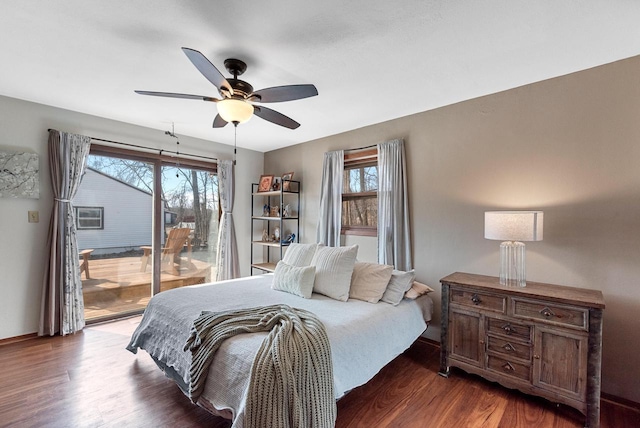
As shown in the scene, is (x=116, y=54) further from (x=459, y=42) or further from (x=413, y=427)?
(x=413, y=427)

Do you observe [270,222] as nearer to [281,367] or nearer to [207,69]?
[207,69]

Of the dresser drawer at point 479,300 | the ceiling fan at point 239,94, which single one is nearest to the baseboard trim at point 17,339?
the ceiling fan at point 239,94

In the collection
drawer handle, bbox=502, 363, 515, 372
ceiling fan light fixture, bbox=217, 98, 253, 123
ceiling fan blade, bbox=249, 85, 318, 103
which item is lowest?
drawer handle, bbox=502, 363, 515, 372

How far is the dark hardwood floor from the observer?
72.1 inches

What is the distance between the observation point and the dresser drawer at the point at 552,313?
1842 millimetres

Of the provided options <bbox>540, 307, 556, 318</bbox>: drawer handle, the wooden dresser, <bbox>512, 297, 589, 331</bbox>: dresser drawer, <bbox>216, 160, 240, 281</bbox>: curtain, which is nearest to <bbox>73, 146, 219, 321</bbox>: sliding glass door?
<bbox>216, 160, 240, 281</bbox>: curtain

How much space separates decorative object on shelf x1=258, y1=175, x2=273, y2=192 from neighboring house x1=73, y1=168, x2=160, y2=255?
154cm

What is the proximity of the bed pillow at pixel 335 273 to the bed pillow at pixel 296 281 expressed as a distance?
0.08m

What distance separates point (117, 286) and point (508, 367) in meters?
4.24

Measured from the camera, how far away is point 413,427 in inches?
70.3

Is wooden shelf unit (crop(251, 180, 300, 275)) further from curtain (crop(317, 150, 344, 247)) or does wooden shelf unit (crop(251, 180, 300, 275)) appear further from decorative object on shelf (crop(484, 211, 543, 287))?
decorative object on shelf (crop(484, 211, 543, 287))

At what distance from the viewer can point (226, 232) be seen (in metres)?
4.45

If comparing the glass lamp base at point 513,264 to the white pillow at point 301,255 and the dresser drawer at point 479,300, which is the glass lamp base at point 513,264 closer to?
the dresser drawer at point 479,300

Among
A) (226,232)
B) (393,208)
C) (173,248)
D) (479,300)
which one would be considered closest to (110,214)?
(173,248)
